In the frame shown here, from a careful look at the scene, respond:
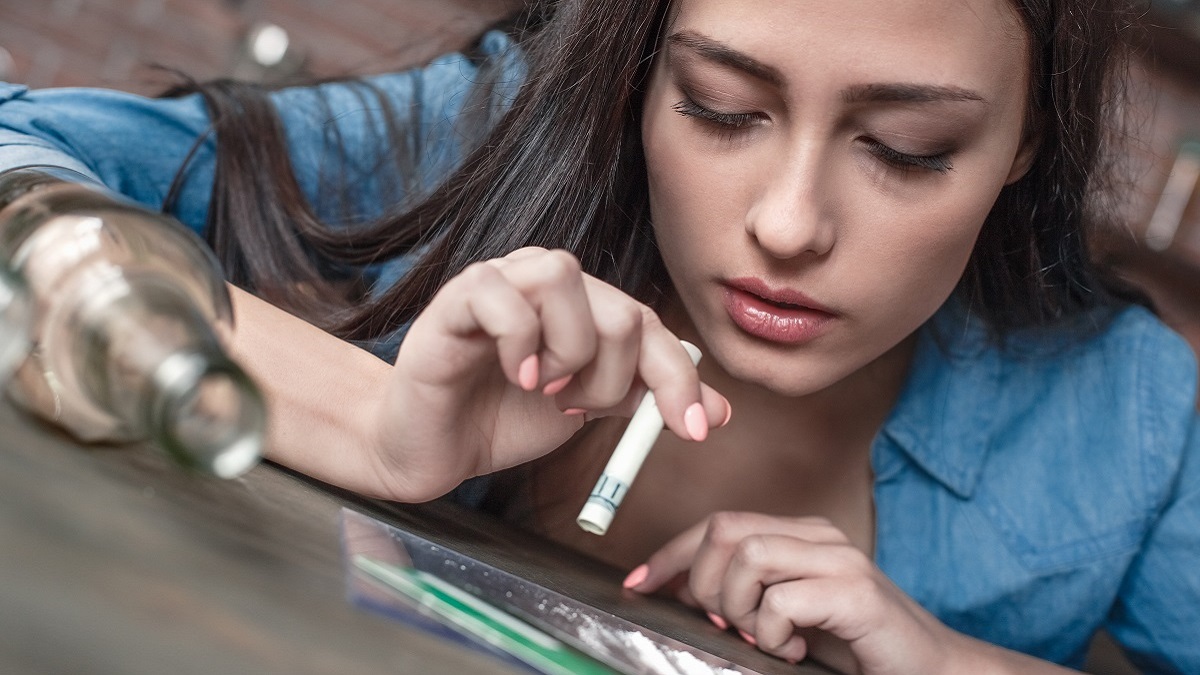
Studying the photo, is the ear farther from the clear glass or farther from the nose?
the clear glass

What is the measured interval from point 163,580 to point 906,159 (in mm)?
744

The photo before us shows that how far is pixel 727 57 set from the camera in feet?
2.89

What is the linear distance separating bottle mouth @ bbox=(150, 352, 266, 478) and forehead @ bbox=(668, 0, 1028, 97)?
58cm

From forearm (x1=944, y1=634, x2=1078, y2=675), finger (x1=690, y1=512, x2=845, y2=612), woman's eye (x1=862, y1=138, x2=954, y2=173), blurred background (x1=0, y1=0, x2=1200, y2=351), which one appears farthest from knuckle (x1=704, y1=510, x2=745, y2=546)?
blurred background (x1=0, y1=0, x2=1200, y2=351)

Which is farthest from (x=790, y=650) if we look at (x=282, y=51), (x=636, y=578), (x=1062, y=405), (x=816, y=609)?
(x=282, y=51)

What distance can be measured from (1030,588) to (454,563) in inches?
35.9

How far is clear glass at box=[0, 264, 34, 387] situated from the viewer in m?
0.45

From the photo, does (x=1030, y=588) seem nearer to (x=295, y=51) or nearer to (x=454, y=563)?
(x=454, y=563)

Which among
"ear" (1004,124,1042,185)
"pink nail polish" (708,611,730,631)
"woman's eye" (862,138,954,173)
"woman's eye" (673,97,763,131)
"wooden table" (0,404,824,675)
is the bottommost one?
"wooden table" (0,404,824,675)

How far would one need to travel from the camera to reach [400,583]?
0.48 m

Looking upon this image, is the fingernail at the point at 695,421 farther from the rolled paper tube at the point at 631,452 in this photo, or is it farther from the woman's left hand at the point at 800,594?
the woman's left hand at the point at 800,594

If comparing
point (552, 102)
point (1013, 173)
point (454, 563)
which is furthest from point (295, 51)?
point (454, 563)

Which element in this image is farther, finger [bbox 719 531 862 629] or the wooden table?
finger [bbox 719 531 862 629]

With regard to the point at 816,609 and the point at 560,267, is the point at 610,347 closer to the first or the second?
the point at 560,267
